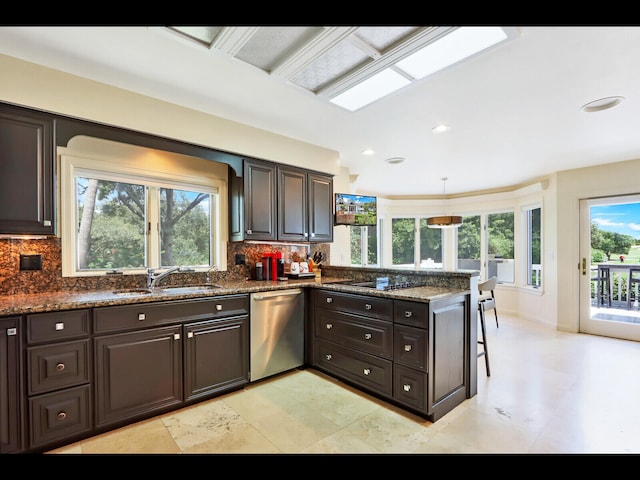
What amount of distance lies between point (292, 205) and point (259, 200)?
423 millimetres

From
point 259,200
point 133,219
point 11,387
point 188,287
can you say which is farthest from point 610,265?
point 11,387

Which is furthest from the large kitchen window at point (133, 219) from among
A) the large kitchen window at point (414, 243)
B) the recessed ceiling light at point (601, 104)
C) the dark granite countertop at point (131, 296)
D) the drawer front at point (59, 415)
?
the large kitchen window at point (414, 243)

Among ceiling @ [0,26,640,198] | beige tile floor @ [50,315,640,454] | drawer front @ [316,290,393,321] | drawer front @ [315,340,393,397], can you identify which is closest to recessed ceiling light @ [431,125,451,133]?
ceiling @ [0,26,640,198]

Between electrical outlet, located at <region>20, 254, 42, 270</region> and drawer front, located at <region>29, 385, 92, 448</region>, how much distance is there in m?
0.98

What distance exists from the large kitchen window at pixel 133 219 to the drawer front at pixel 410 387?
2.19 meters

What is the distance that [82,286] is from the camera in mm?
2535

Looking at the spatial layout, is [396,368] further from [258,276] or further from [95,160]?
[95,160]

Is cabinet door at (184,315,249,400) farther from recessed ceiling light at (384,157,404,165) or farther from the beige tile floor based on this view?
recessed ceiling light at (384,157,404,165)

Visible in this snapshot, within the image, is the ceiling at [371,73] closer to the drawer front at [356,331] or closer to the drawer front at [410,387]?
the drawer front at [356,331]

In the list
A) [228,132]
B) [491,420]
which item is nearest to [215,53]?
[228,132]

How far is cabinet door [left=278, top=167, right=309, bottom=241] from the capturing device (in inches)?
136

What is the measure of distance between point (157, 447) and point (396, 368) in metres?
1.72

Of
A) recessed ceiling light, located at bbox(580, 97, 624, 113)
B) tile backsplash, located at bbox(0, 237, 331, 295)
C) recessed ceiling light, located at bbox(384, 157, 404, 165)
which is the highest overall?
recessed ceiling light, located at bbox(580, 97, 624, 113)

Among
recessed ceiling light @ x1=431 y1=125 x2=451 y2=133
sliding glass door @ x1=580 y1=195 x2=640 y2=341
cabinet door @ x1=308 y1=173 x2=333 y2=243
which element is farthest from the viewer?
sliding glass door @ x1=580 y1=195 x2=640 y2=341
